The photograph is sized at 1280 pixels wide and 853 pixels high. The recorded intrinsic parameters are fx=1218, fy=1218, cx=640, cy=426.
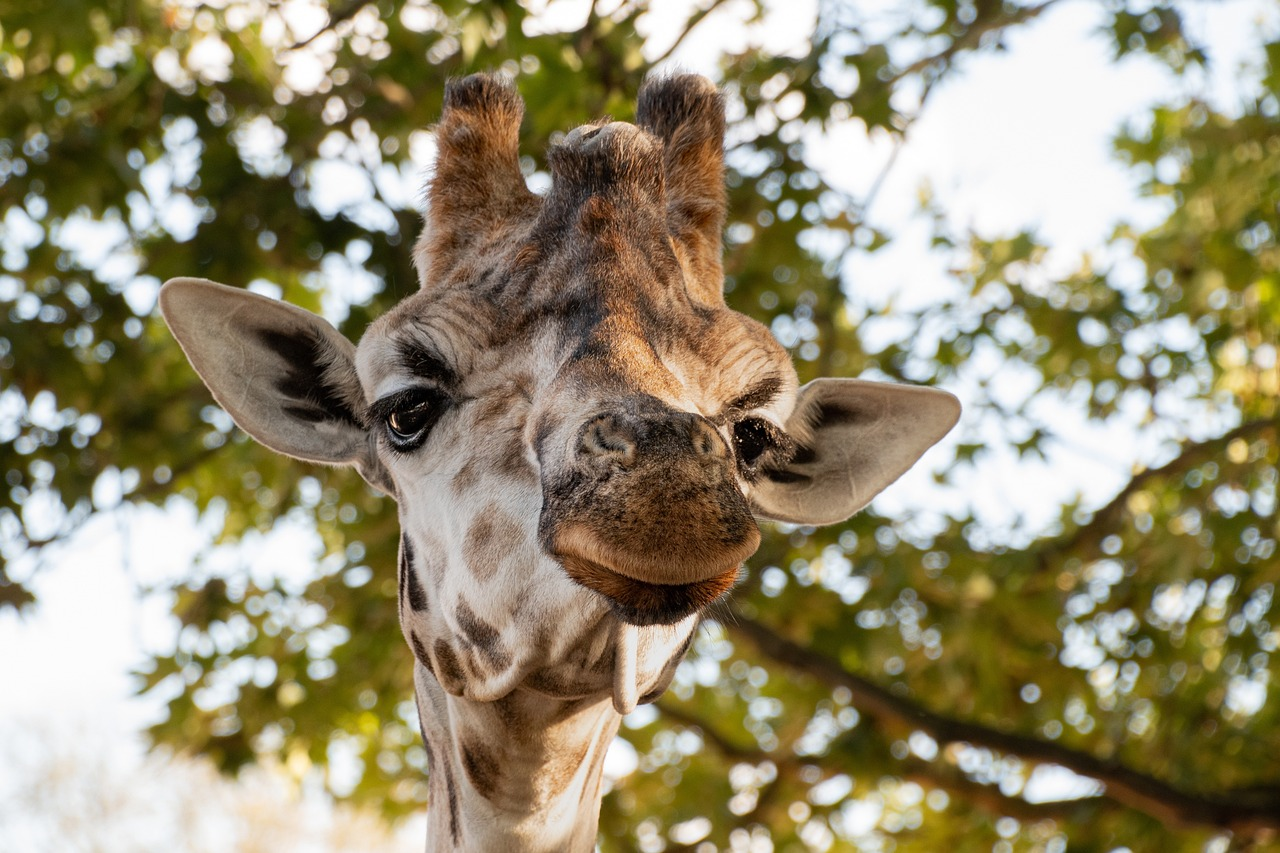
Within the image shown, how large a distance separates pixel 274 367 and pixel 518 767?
104 centimetres

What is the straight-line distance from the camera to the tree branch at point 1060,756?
5789 mm

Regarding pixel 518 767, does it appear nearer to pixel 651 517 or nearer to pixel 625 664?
pixel 625 664

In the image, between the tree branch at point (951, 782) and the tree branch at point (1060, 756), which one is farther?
the tree branch at point (951, 782)

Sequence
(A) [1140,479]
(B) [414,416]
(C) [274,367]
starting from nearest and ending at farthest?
1. (B) [414,416]
2. (C) [274,367]
3. (A) [1140,479]

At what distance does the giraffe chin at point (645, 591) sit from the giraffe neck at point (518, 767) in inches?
18.0

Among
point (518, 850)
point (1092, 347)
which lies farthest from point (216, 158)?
point (1092, 347)

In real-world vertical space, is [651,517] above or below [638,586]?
above

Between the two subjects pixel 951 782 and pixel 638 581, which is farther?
pixel 951 782

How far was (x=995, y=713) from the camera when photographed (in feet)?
21.7

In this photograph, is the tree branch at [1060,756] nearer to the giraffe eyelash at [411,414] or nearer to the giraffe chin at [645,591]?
the giraffe eyelash at [411,414]

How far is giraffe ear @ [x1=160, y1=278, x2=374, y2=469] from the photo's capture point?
262 centimetres

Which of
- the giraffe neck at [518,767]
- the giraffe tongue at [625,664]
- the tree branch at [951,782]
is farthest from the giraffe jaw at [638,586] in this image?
the tree branch at [951,782]

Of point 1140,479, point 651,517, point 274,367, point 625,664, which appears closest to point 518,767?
point 625,664

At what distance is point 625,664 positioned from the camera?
1966 millimetres
